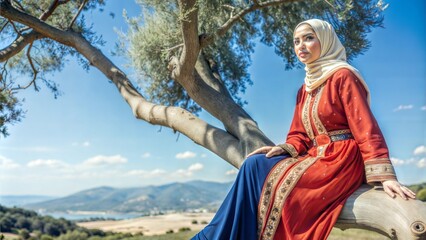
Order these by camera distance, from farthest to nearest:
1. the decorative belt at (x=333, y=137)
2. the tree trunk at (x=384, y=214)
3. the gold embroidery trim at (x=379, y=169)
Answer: the decorative belt at (x=333, y=137) < the gold embroidery trim at (x=379, y=169) < the tree trunk at (x=384, y=214)

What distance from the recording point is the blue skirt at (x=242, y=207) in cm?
243

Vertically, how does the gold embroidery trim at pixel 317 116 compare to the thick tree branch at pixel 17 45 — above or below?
below

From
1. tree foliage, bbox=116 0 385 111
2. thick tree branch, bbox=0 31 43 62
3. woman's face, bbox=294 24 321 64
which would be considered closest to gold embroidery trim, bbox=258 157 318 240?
woman's face, bbox=294 24 321 64

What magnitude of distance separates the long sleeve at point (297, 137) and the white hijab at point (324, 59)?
15 centimetres

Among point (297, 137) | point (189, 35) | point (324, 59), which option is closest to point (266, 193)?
point (297, 137)

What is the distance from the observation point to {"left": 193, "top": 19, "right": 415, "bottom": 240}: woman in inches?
91.6

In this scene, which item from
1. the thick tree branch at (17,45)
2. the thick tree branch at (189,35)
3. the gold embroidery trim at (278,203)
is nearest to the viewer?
the gold embroidery trim at (278,203)

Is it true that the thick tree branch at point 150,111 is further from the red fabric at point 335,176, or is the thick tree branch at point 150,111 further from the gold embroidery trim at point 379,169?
the gold embroidery trim at point 379,169

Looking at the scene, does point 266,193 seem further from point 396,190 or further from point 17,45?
point 17,45

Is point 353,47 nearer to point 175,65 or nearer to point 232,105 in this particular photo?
point 232,105

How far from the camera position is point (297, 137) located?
2781mm

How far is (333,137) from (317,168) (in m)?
0.27

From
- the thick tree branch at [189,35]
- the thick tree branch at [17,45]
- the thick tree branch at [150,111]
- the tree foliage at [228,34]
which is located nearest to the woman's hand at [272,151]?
the thick tree branch at [150,111]

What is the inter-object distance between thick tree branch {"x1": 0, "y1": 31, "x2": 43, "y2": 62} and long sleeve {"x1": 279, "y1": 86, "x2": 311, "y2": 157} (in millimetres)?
4217
